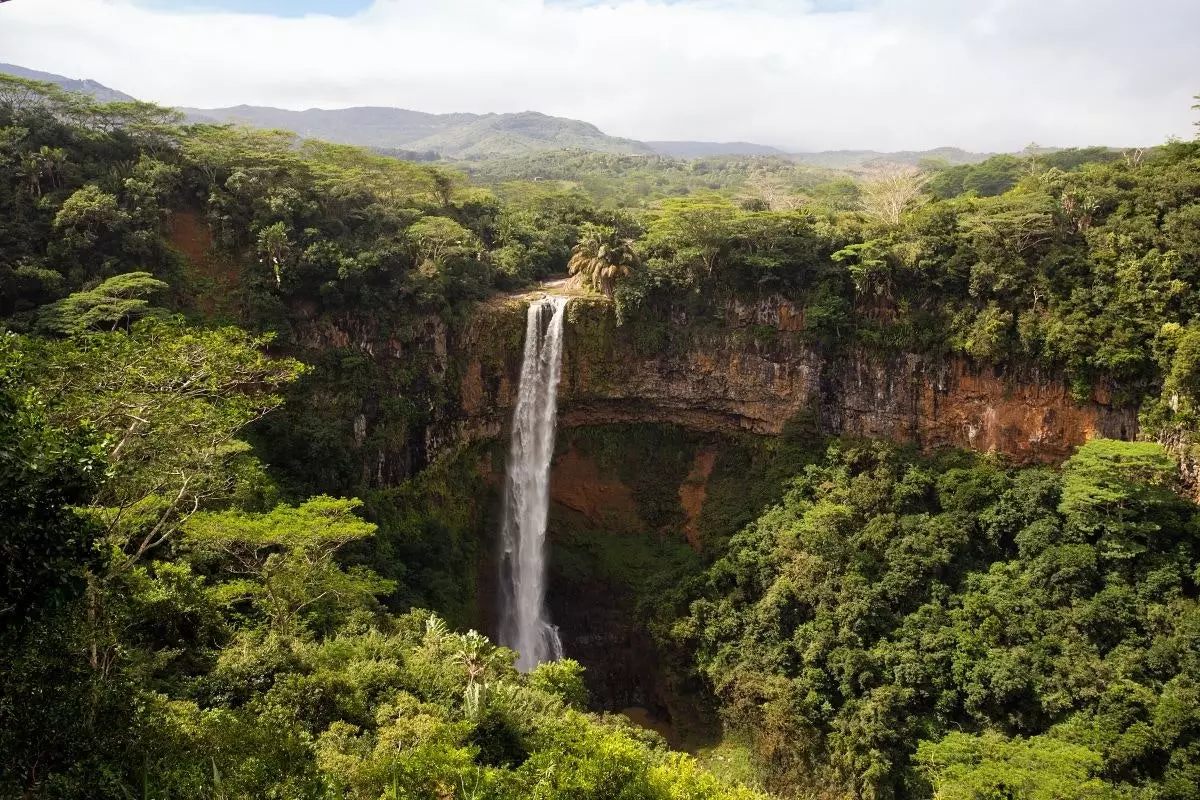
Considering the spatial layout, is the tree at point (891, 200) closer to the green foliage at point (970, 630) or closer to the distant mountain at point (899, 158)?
the green foliage at point (970, 630)

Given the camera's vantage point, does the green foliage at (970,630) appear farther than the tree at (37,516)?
Yes

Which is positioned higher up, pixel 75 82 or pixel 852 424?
pixel 75 82

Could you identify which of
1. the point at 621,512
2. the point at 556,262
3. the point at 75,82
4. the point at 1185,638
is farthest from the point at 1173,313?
the point at 75,82

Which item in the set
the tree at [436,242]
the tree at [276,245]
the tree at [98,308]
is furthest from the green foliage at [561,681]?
the tree at [276,245]

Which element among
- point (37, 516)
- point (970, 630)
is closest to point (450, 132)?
point (970, 630)

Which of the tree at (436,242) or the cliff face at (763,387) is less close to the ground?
the tree at (436,242)

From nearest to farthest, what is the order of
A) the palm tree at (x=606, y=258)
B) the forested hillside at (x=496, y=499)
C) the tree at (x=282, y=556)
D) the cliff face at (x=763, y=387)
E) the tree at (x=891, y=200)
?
the forested hillside at (x=496, y=499)
the tree at (x=282, y=556)
the cliff face at (x=763, y=387)
the tree at (x=891, y=200)
the palm tree at (x=606, y=258)

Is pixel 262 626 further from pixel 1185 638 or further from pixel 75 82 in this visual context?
pixel 75 82
